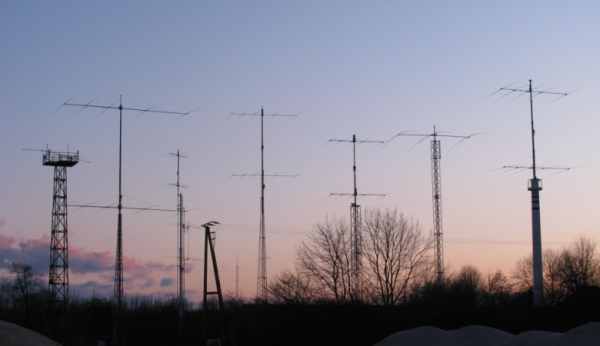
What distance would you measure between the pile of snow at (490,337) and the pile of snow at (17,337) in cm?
1435

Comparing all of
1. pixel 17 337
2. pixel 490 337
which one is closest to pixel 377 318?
pixel 490 337

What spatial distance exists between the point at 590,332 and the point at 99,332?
2356 inches

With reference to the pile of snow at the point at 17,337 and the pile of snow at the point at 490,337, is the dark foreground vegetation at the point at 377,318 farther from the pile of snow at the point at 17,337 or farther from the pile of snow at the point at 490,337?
the pile of snow at the point at 17,337

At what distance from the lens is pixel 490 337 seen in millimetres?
26734

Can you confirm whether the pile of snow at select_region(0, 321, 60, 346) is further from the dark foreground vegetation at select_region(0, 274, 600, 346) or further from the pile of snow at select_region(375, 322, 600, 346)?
the dark foreground vegetation at select_region(0, 274, 600, 346)

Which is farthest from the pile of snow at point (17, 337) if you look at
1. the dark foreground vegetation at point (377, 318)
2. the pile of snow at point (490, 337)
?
the dark foreground vegetation at point (377, 318)

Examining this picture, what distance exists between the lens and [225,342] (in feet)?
131

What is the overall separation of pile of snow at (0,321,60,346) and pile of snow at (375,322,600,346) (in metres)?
14.4

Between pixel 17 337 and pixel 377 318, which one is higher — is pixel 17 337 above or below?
above

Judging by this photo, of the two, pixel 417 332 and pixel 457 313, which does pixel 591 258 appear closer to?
pixel 457 313

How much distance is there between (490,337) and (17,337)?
57.3 ft

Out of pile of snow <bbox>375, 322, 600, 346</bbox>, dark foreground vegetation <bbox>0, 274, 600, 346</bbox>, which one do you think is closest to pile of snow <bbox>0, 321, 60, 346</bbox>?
pile of snow <bbox>375, 322, 600, 346</bbox>

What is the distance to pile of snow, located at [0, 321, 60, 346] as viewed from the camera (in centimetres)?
2122

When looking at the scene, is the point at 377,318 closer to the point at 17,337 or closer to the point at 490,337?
the point at 490,337
